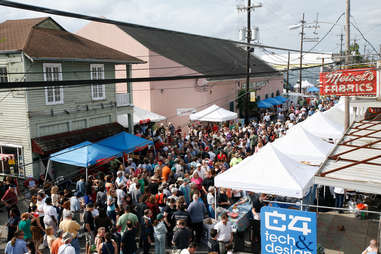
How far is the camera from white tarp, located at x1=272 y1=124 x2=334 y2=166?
11.5m

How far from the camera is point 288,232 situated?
18.8ft

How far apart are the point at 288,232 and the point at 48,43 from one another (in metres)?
14.4

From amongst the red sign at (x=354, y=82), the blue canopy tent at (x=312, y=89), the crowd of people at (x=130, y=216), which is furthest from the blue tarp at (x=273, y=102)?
the red sign at (x=354, y=82)

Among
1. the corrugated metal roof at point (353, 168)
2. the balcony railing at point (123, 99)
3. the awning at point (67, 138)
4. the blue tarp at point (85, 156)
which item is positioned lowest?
the blue tarp at point (85, 156)

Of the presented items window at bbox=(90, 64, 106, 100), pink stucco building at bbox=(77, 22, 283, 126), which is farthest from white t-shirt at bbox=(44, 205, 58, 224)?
pink stucco building at bbox=(77, 22, 283, 126)

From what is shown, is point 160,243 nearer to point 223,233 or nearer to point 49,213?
point 223,233

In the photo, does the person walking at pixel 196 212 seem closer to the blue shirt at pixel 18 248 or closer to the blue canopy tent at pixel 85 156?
the blue shirt at pixel 18 248

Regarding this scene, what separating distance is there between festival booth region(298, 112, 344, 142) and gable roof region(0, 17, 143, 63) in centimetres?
1025

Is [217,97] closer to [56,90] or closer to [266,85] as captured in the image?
[266,85]

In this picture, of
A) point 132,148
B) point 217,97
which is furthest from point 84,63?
point 217,97

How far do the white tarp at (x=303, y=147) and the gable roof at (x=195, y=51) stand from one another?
11722mm

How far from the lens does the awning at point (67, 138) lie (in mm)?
14203

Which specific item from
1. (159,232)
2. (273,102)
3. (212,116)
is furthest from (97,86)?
(273,102)

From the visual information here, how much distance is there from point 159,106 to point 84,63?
9286mm
